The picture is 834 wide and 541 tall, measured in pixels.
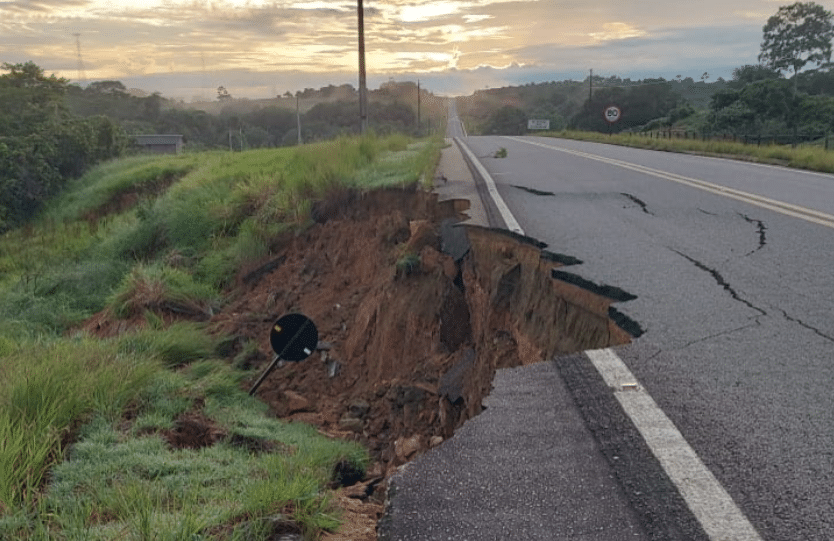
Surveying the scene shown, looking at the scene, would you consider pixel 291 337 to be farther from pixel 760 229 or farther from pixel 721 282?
pixel 760 229

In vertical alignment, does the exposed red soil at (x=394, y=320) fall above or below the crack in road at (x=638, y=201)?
below

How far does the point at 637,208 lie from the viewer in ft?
28.9

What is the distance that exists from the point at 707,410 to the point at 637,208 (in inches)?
236

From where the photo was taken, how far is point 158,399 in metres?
4.90

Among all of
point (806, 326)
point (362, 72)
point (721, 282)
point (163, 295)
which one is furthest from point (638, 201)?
point (362, 72)

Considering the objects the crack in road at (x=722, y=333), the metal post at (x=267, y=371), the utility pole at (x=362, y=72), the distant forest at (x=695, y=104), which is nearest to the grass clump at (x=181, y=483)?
the metal post at (x=267, y=371)

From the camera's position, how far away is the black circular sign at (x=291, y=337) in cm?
621

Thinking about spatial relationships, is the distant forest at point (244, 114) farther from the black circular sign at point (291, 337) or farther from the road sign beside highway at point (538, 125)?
the black circular sign at point (291, 337)

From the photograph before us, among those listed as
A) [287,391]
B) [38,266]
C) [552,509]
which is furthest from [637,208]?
[38,266]

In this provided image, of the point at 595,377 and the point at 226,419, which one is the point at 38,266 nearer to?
the point at 226,419

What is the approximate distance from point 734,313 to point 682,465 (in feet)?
6.99

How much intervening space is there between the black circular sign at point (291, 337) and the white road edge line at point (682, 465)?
319cm

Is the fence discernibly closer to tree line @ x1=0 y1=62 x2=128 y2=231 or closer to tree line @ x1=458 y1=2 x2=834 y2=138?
tree line @ x1=458 y1=2 x2=834 y2=138

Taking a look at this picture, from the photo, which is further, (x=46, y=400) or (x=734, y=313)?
(x=734, y=313)
